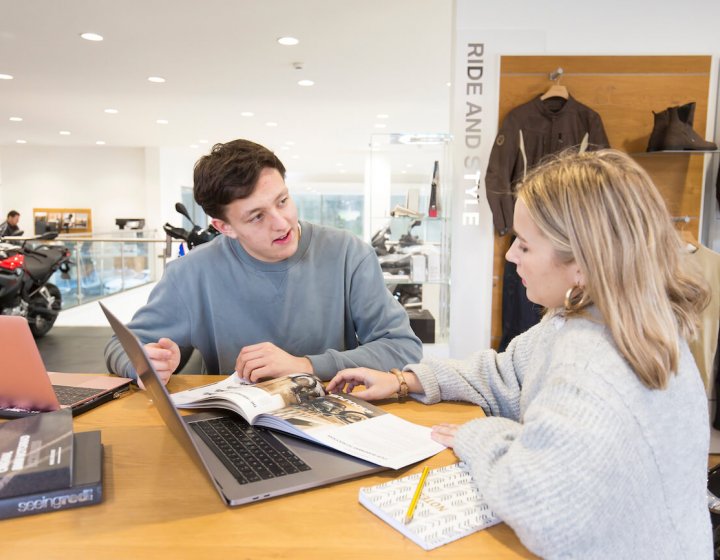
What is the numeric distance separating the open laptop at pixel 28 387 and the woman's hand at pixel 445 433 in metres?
0.72

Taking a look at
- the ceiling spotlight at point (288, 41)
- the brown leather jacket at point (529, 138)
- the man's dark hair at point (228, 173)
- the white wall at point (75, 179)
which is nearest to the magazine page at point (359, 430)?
the man's dark hair at point (228, 173)

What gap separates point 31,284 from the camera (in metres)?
5.09

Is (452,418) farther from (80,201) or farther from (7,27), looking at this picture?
(80,201)

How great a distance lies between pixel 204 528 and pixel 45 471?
0.25 m

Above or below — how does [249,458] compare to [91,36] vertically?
below

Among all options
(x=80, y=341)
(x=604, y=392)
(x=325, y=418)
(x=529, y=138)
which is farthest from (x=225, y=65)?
(x=604, y=392)

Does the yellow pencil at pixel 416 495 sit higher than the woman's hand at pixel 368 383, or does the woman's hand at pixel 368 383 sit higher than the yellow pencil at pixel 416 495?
the woman's hand at pixel 368 383

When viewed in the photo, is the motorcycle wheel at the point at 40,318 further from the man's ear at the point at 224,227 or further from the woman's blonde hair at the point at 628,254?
the woman's blonde hair at the point at 628,254

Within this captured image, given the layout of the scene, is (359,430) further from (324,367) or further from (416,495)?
(324,367)

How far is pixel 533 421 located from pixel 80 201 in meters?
13.6

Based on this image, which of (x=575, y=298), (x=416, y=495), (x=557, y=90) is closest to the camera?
(x=416, y=495)

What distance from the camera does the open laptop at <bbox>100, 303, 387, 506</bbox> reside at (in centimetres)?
80

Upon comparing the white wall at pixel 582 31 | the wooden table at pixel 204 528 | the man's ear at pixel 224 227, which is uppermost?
the white wall at pixel 582 31

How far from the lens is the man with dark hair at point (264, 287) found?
1491 millimetres
